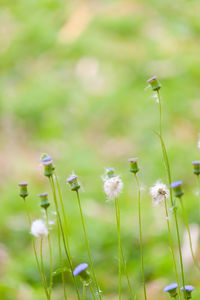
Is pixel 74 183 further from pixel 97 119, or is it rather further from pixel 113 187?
pixel 97 119

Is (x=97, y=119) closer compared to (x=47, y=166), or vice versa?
(x=47, y=166)

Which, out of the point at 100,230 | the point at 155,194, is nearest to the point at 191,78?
the point at 100,230

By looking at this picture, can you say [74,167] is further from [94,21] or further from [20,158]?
[94,21]

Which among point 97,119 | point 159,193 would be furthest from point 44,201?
point 97,119

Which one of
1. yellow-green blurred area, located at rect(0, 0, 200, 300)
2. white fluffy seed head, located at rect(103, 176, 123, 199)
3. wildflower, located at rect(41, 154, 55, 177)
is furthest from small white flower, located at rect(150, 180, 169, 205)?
yellow-green blurred area, located at rect(0, 0, 200, 300)

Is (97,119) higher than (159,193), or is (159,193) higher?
(97,119)

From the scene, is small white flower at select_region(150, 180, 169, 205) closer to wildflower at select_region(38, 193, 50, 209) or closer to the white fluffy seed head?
the white fluffy seed head

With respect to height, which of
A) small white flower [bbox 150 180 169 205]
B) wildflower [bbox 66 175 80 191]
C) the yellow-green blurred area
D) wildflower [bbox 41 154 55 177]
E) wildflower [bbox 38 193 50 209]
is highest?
the yellow-green blurred area

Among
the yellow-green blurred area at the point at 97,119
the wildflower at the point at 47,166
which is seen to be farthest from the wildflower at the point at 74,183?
the yellow-green blurred area at the point at 97,119

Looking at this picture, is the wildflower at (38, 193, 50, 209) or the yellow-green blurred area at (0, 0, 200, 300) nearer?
the wildflower at (38, 193, 50, 209)
